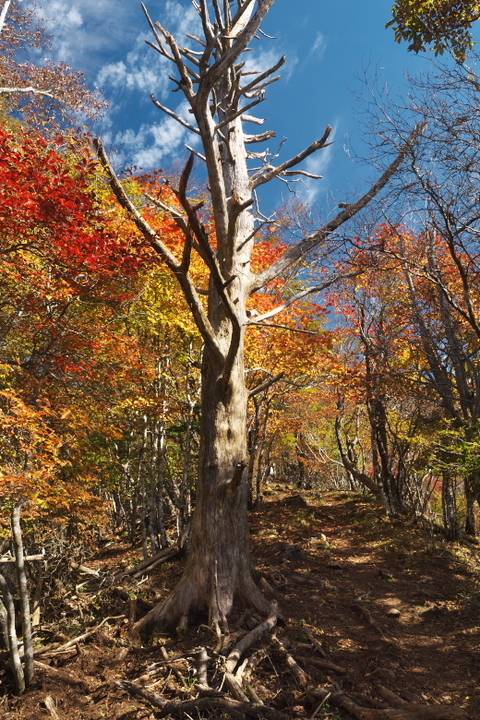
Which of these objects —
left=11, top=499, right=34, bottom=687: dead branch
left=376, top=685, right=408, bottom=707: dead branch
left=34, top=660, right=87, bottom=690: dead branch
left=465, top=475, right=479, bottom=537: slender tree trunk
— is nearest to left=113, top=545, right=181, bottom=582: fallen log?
left=34, top=660, right=87, bottom=690: dead branch

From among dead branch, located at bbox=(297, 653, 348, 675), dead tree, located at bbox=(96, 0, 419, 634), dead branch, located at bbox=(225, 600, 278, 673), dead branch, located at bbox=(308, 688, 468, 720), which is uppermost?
dead tree, located at bbox=(96, 0, 419, 634)

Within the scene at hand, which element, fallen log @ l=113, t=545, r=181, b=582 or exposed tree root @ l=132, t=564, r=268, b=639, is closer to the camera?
exposed tree root @ l=132, t=564, r=268, b=639

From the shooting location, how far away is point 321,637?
193 inches

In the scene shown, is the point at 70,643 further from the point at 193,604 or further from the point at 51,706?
the point at 193,604

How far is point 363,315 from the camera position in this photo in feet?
36.0

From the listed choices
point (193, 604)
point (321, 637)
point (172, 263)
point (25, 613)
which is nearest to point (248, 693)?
point (193, 604)

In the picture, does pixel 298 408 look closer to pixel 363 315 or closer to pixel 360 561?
pixel 363 315

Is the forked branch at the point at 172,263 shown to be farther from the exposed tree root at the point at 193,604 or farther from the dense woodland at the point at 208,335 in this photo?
the exposed tree root at the point at 193,604

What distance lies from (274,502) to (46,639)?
30.6 feet

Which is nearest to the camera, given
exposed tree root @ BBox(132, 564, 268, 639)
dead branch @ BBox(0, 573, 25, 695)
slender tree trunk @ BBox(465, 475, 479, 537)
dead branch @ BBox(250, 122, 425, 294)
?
dead branch @ BBox(0, 573, 25, 695)

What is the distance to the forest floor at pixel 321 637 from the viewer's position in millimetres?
3723

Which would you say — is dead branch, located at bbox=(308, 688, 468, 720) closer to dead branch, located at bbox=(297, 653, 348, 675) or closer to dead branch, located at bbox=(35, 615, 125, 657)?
dead branch, located at bbox=(297, 653, 348, 675)

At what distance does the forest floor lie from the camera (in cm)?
372

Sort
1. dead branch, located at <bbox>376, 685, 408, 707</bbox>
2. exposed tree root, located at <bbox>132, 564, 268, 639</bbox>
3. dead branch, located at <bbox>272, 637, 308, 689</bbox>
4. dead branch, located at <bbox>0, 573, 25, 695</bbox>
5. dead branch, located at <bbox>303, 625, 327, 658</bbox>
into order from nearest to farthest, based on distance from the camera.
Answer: dead branch, located at <bbox>376, 685, 408, 707</bbox>
dead branch, located at <bbox>272, 637, 308, 689</bbox>
dead branch, located at <bbox>0, 573, 25, 695</bbox>
dead branch, located at <bbox>303, 625, 327, 658</bbox>
exposed tree root, located at <bbox>132, 564, 268, 639</bbox>
